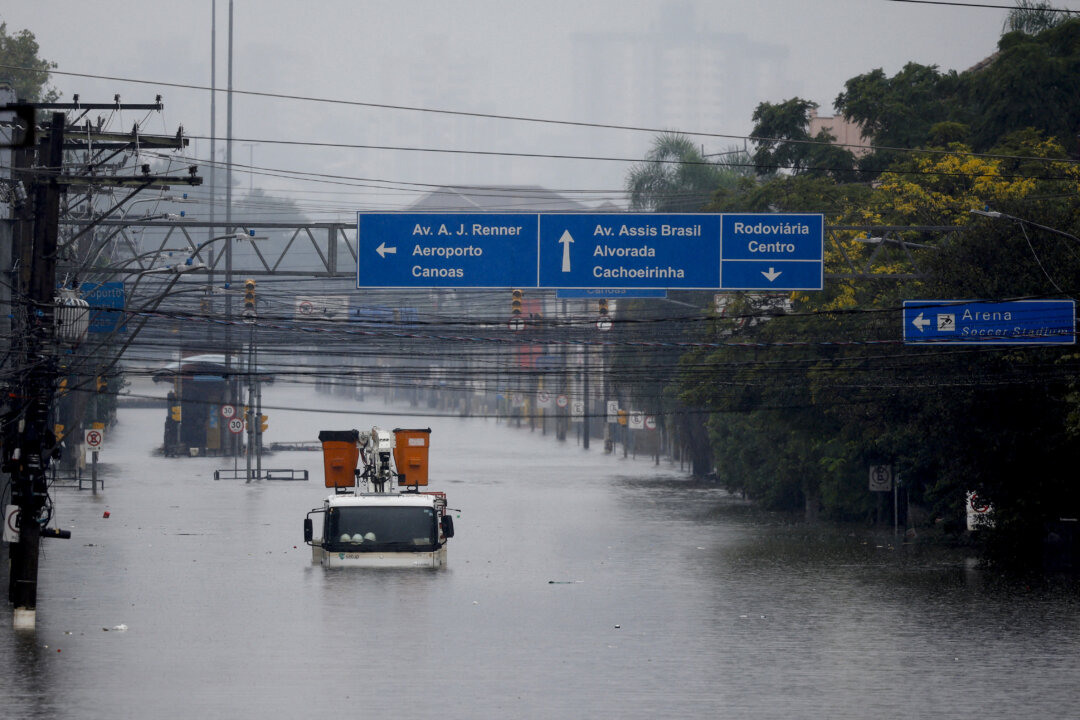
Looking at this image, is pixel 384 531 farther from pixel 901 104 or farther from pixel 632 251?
pixel 901 104

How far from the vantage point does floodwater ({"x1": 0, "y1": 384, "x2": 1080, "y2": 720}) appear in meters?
18.5

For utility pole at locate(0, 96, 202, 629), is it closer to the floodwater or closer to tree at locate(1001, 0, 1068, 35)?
the floodwater

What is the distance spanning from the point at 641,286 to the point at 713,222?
78.6 inches

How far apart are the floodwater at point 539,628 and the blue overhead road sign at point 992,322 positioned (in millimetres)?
5344

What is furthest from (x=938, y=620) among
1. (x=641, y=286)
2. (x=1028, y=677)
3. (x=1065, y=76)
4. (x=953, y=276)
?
(x=1065, y=76)

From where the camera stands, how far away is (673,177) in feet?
260

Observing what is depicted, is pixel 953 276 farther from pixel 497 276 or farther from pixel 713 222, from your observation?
pixel 497 276

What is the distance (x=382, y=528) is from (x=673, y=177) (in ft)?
156

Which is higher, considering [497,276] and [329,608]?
[497,276]

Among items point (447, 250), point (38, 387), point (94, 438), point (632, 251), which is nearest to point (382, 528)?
point (447, 250)

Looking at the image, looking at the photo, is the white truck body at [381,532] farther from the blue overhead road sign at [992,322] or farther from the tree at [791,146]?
the tree at [791,146]

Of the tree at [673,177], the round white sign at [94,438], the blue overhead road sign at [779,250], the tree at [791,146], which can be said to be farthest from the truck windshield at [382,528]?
the tree at [673,177]

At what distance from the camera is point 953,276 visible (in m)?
37.7

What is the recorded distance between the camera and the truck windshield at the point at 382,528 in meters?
34.1
